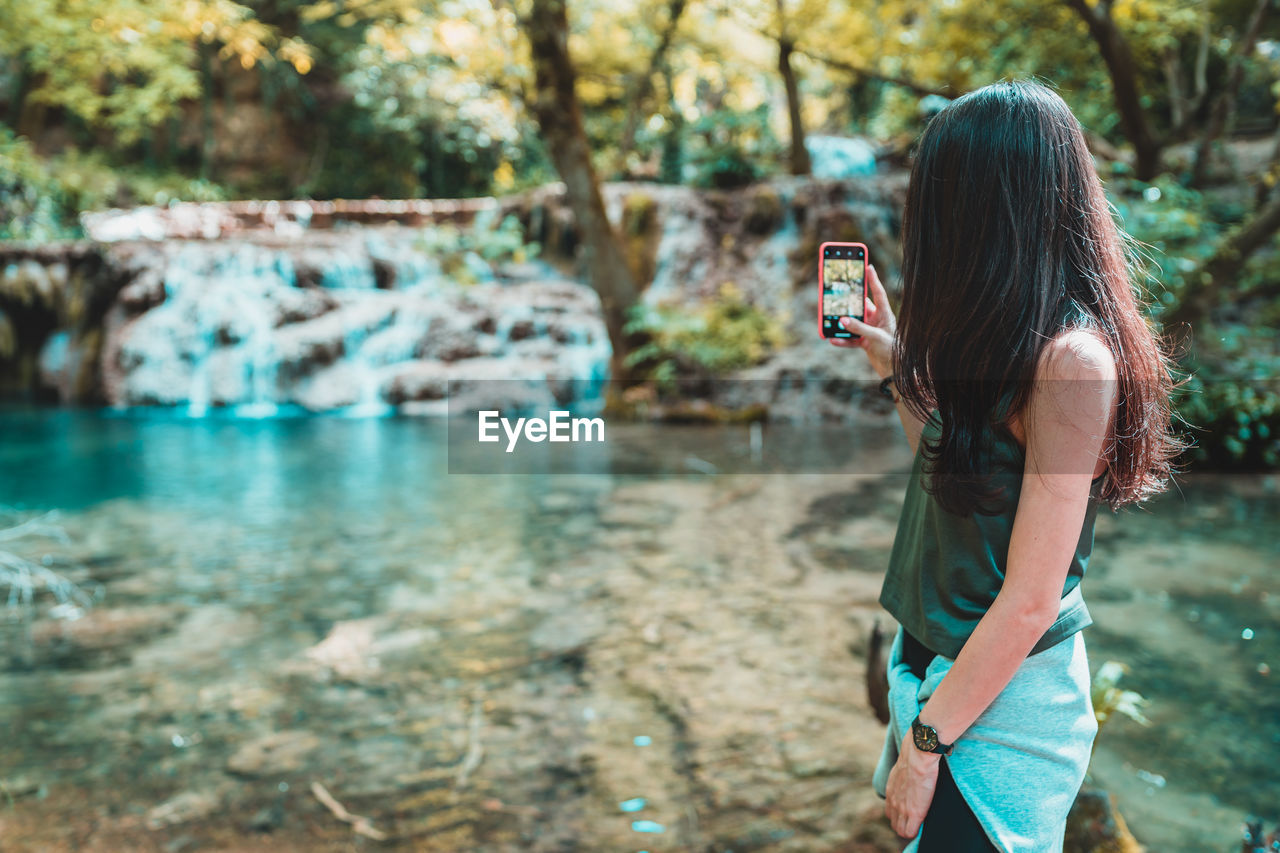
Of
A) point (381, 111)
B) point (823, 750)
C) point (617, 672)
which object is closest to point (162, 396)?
point (381, 111)

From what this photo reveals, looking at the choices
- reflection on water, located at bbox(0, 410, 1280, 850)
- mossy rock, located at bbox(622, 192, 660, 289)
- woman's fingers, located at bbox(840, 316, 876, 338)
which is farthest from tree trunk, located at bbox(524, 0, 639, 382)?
woman's fingers, located at bbox(840, 316, 876, 338)

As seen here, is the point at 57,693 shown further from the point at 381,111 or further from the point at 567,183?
the point at 381,111

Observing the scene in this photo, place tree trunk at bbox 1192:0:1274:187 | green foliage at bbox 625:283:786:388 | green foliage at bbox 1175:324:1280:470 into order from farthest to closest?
green foliage at bbox 625:283:786:388
tree trunk at bbox 1192:0:1274:187
green foliage at bbox 1175:324:1280:470

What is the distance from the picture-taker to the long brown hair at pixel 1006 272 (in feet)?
4.00

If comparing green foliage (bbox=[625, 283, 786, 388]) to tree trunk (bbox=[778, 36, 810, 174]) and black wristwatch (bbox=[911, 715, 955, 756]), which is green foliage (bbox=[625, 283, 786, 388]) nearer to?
tree trunk (bbox=[778, 36, 810, 174])

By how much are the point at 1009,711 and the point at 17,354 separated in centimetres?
1693

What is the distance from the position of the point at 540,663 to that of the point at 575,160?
7.60m

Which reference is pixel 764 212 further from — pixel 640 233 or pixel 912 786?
pixel 912 786

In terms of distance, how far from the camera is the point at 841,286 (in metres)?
1.67

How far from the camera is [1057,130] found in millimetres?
1226

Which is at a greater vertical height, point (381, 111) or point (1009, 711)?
point (381, 111)

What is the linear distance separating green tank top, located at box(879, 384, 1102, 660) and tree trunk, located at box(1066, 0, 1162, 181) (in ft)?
25.6

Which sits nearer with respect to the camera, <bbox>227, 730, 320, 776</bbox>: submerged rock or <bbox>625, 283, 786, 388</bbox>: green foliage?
<bbox>227, 730, 320, 776</bbox>: submerged rock

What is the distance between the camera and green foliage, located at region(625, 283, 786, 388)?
37.1ft
